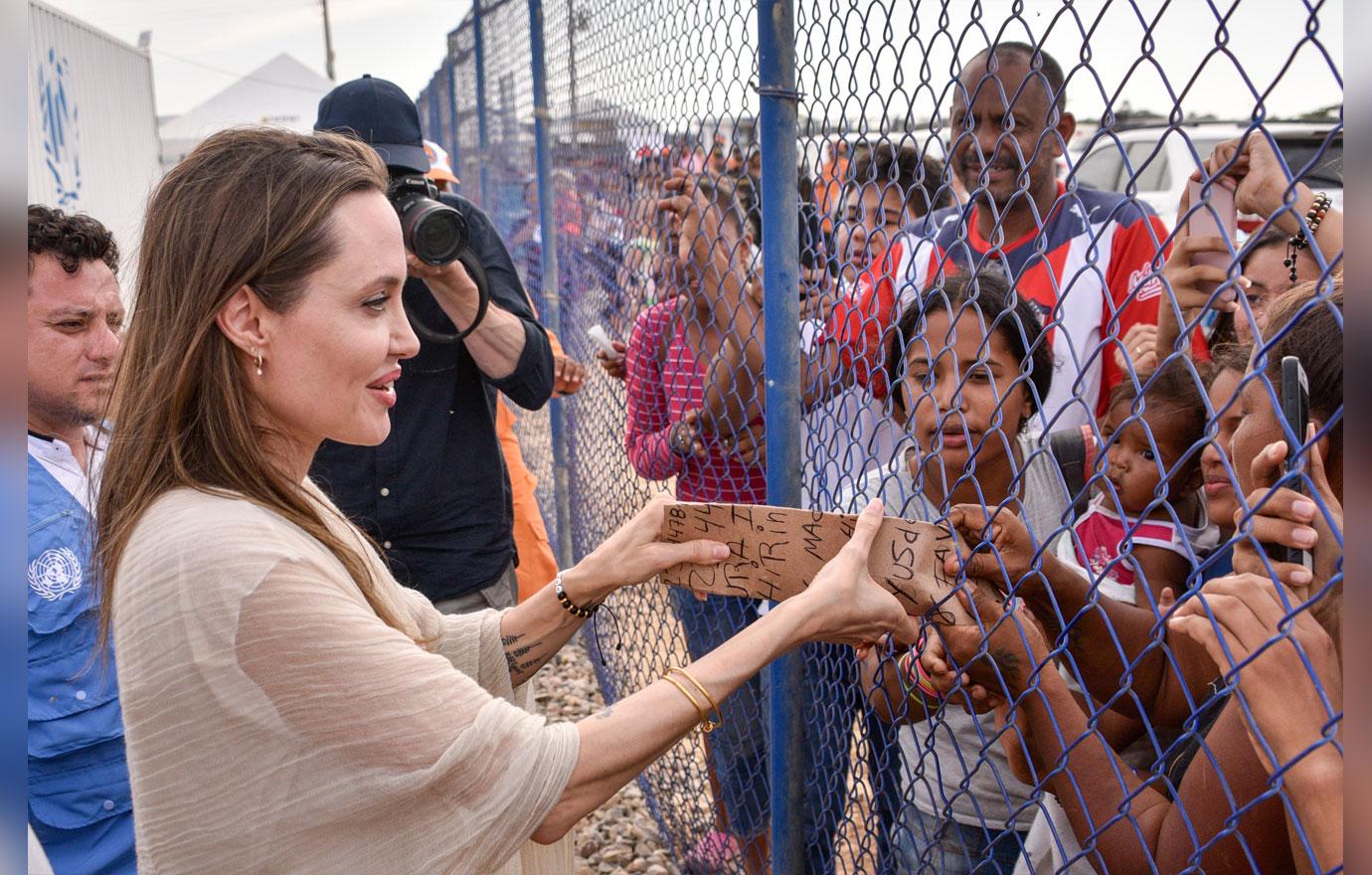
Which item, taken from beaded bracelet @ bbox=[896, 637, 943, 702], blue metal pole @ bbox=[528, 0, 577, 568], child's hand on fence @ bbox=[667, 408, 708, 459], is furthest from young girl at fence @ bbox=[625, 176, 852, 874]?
blue metal pole @ bbox=[528, 0, 577, 568]

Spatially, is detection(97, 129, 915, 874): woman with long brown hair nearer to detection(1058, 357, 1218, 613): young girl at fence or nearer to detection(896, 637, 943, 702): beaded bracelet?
detection(896, 637, 943, 702): beaded bracelet

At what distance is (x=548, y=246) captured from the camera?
4.92 metres

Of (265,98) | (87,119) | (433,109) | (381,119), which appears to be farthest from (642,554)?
(265,98)

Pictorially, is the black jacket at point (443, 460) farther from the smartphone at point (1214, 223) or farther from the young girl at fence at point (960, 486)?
the smartphone at point (1214, 223)

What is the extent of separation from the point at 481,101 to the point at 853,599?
6.09 metres

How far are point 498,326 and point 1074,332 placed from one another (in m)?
1.34

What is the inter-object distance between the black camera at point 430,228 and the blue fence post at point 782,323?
2.73 feet

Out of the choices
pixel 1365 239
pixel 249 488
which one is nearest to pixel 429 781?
pixel 249 488

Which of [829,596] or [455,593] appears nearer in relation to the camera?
[829,596]

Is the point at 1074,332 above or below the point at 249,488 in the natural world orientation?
above

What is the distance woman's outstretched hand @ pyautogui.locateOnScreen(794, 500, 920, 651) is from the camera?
4.76ft

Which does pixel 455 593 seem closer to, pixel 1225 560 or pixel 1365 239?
pixel 1225 560

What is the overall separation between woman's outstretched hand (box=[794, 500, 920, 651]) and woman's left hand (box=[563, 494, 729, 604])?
274 mm

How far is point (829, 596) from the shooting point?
1452 mm
